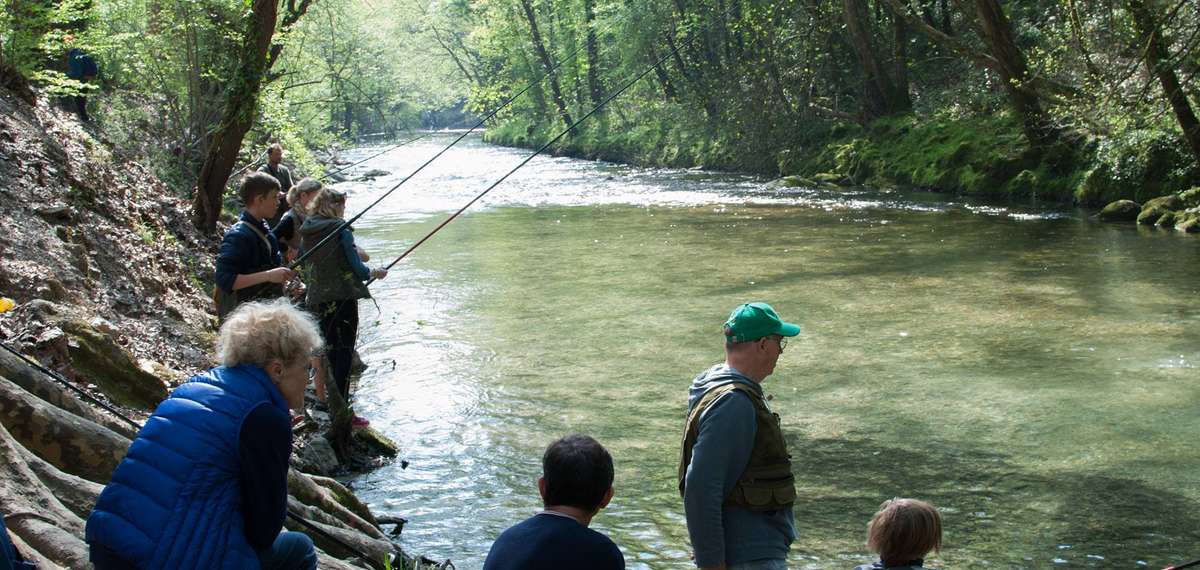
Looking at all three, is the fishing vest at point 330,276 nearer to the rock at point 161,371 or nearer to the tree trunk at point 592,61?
the rock at point 161,371

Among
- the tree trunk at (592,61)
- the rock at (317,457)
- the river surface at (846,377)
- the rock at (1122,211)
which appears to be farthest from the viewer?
the tree trunk at (592,61)

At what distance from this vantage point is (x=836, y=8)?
3206 cm

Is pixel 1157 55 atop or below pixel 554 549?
atop

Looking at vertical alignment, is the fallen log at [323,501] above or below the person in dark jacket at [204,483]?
below

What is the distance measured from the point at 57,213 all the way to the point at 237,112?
4305mm

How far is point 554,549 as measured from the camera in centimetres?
297

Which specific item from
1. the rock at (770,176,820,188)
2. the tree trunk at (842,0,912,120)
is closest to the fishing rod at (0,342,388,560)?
the rock at (770,176,820,188)

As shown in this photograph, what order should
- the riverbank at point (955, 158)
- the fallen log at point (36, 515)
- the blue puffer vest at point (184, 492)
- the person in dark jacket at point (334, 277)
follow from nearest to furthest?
the blue puffer vest at point (184, 492)
the fallen log at point (36, 515)
the person in dark jacket at point (334, 277)
the riverbank at point (955, 158)

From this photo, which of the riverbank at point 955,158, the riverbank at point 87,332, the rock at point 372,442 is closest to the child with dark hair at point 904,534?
the riverbank at point 87,332

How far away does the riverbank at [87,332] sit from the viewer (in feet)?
13.8

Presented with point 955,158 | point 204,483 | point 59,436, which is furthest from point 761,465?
point 955,158

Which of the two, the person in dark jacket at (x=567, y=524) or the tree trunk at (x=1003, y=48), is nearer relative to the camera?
the person in dark jacket at (x=567, y=524)

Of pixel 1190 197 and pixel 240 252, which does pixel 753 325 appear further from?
pixel 1190 197

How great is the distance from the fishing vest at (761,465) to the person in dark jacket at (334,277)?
4.55m
